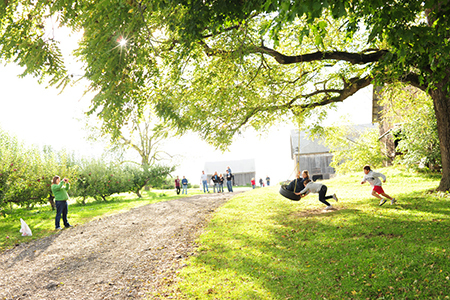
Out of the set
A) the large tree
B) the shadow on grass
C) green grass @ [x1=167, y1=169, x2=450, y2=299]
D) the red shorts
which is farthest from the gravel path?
the red shorts

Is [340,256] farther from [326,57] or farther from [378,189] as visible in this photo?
[326,57]

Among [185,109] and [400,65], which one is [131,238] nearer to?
[185,109]

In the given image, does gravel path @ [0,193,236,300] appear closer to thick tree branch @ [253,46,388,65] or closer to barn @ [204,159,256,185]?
thick tree branch @ [253,46,388,65]

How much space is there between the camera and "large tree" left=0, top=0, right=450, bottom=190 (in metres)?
5.57

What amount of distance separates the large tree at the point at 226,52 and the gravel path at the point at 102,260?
3.35m

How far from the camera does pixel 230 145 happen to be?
1352 centimetres

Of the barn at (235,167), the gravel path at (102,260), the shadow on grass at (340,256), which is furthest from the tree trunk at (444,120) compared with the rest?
the barn at (235,167)

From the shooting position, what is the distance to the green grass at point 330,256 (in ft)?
17.1

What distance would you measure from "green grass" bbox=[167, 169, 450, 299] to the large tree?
3600mm

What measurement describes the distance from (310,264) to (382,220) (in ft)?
11.2

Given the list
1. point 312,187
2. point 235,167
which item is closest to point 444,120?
point 312,187

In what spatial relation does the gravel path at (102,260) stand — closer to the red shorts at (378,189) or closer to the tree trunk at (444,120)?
the red shorts at (378,189)

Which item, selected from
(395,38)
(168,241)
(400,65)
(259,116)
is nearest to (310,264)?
(168,241)

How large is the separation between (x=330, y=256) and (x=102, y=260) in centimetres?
560
